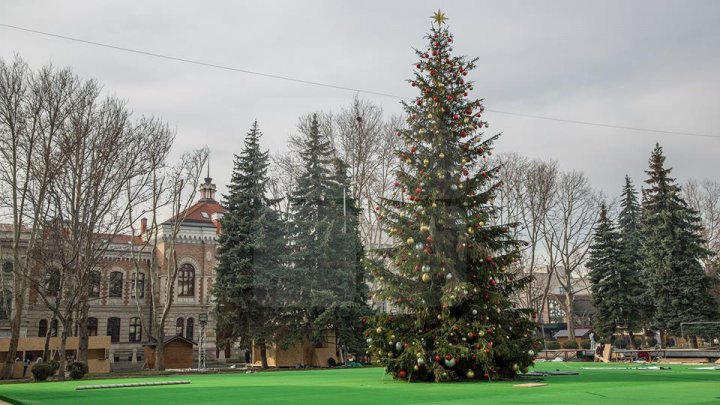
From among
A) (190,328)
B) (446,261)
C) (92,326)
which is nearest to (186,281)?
(190,328)

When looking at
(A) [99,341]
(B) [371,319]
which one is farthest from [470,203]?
(A) [99,341]

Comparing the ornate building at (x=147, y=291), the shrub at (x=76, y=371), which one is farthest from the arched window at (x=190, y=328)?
the shrub at (x=76, y=371)

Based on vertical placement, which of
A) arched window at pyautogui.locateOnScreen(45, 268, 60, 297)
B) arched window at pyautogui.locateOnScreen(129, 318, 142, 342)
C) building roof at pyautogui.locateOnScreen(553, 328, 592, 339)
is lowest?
building roof at pyautogui.locateOnScreen(553, 328, 592, 339)

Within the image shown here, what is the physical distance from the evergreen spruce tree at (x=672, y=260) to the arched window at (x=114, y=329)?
38.5 metres

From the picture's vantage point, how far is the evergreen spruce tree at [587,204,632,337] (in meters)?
37.6

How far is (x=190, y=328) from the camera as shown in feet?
160

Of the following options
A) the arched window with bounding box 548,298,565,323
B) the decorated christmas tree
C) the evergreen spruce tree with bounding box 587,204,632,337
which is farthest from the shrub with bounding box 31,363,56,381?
the arched window with bounding box 548,298,565,323

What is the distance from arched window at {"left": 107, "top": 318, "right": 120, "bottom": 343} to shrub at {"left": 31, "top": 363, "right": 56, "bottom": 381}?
85.0 feet

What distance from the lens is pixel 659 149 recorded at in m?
37.0

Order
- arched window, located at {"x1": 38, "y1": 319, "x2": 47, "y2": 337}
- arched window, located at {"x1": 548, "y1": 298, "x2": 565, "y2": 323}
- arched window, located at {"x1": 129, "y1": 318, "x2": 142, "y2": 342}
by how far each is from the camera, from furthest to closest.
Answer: arched window, located at {"x1": 548, "y1": 298, "x2": 565, "y2": 323}
arched window, located at {"x1": 129, "y1": 318, "x2": 142, "y2": 342}
arched window, located at {"x1": 38, "y1": 319, "x2": 47, "y2": 337}

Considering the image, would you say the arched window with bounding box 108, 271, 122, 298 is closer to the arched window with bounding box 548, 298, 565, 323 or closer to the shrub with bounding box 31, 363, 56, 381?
the shrub with bounding box 31, 363, 56, 381

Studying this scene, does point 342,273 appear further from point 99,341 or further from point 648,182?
point 648,182

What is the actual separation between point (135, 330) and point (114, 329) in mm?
1567

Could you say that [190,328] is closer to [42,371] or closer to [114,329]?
[114,329]
